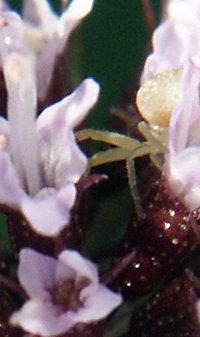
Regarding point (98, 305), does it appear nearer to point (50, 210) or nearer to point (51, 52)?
point (50, 210)

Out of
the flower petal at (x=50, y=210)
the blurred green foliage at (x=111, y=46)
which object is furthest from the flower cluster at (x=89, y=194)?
the blurred green foliage at (x=111, y=46)

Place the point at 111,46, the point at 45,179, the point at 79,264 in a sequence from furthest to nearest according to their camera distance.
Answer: the point at 111,46 < the point at 45,179 < the point at 79,264

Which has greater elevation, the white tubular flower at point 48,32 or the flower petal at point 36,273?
the white tubular flower at point 48,32

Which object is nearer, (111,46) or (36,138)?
(36,138)

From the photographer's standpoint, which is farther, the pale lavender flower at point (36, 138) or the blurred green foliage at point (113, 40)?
the blurred green foliage at point (113, 40)

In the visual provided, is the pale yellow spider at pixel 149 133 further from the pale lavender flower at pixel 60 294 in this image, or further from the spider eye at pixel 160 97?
the pale lavender flower at pixel 60 294

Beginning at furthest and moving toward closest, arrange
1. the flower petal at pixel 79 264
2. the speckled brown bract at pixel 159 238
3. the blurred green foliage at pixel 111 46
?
the blurred green foliage at pixel 111 46
the speckled brown bract at pixel 159 238
the flower petal at pixel 79 264

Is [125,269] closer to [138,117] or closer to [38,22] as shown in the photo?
[138,117]

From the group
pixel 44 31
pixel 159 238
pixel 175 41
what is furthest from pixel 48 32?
pixel 159 238
